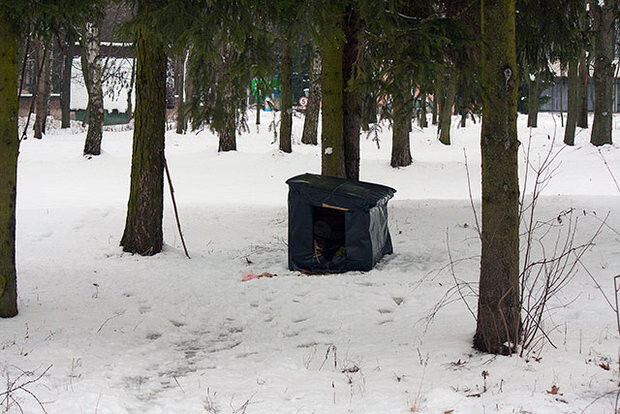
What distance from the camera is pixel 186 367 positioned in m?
5.14

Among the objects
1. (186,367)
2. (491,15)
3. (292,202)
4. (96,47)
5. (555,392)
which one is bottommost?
(186,367)

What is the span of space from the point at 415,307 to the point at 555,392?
294 centimetres

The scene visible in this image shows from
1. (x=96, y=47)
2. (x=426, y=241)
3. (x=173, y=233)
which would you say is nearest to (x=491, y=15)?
(x=426, y=241)

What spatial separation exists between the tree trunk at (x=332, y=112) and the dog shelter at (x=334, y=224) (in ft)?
4.09

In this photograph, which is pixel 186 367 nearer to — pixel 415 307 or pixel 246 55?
pixel 415 307

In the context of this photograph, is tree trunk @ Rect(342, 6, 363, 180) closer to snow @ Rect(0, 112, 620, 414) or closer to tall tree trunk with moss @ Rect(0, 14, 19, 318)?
snow @ Rect(0, 112, 620, 414)

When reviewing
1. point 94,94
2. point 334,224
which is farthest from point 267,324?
point 94,94

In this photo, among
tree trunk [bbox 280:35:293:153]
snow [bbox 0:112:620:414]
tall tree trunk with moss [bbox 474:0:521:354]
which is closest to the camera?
snow [bbox 0:112:620:414]

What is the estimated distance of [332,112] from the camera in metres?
9.71

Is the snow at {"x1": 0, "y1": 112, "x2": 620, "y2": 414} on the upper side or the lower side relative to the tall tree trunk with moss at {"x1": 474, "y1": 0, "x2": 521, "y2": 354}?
lower

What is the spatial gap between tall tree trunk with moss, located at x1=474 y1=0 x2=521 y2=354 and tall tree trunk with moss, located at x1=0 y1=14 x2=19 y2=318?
4.36m

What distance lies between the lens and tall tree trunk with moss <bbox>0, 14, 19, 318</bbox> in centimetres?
585

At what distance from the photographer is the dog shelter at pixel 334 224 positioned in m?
8.07

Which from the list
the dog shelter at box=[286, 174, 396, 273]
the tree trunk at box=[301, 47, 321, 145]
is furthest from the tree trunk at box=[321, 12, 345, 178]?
the tree trunk at box=[301, 47, 321, 145]
